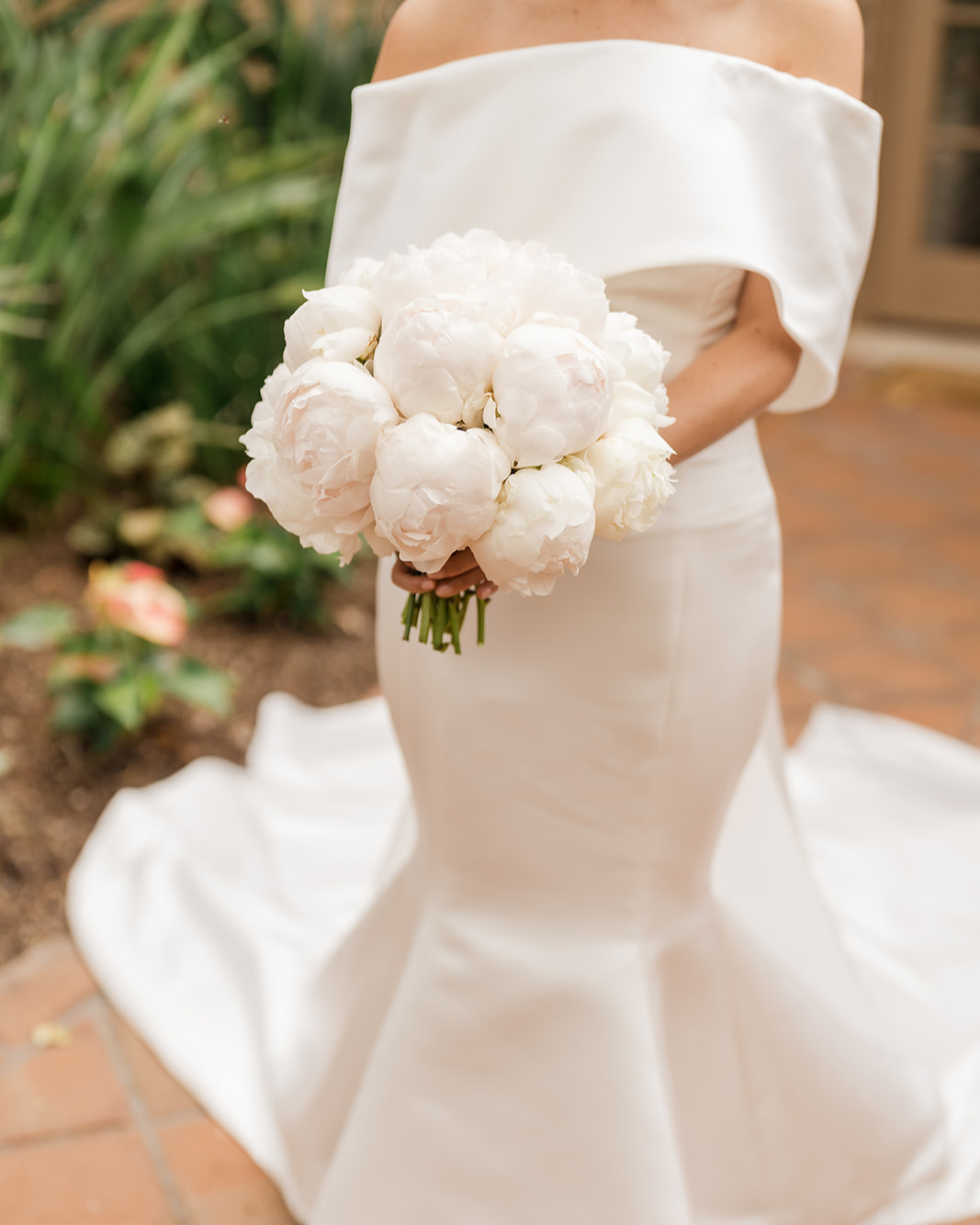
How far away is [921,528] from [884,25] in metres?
3.51

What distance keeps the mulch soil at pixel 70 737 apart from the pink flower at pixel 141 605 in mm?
315

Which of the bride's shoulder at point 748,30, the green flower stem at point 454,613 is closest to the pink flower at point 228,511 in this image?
the bride's shoulder at point 748,30

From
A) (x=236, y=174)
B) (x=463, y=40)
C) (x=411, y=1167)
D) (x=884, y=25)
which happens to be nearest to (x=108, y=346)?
(x=236, y=174)

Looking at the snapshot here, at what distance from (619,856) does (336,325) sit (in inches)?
32.9

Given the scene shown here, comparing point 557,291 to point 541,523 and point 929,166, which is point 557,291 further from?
point 929,166

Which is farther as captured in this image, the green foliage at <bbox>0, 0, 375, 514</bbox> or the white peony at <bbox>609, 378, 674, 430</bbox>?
the green foliage at <bbox>0, 0, 375, 514</bbox>

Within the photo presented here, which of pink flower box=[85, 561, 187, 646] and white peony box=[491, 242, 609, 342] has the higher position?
white peony box=[491, 242, 609, 342]

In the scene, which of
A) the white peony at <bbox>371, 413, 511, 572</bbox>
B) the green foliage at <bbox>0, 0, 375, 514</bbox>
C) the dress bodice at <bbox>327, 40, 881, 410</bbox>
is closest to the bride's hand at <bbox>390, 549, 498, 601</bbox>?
the white peony at <bbox>371, 413, 511, 572</bbox>

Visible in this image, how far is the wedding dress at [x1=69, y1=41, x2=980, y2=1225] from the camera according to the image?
4.91 feet

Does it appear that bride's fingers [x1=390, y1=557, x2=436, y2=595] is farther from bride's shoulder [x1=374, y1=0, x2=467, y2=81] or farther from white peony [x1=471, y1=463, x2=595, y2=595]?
bride's shoulder [x1=374, y1=0, x2=467, y2=81]

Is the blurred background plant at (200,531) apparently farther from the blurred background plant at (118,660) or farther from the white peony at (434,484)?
the white peony at (434,484)

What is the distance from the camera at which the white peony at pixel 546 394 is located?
3.81ft

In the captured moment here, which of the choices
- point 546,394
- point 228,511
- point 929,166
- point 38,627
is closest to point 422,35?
point 546,394

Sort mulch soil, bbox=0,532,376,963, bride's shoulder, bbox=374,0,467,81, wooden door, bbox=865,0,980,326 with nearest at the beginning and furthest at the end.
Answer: bride's shoulder, bbox=374,0,467,81, mulch soil, bbox=0,532,376,963, wooden door, bbox=865,0,980,326
